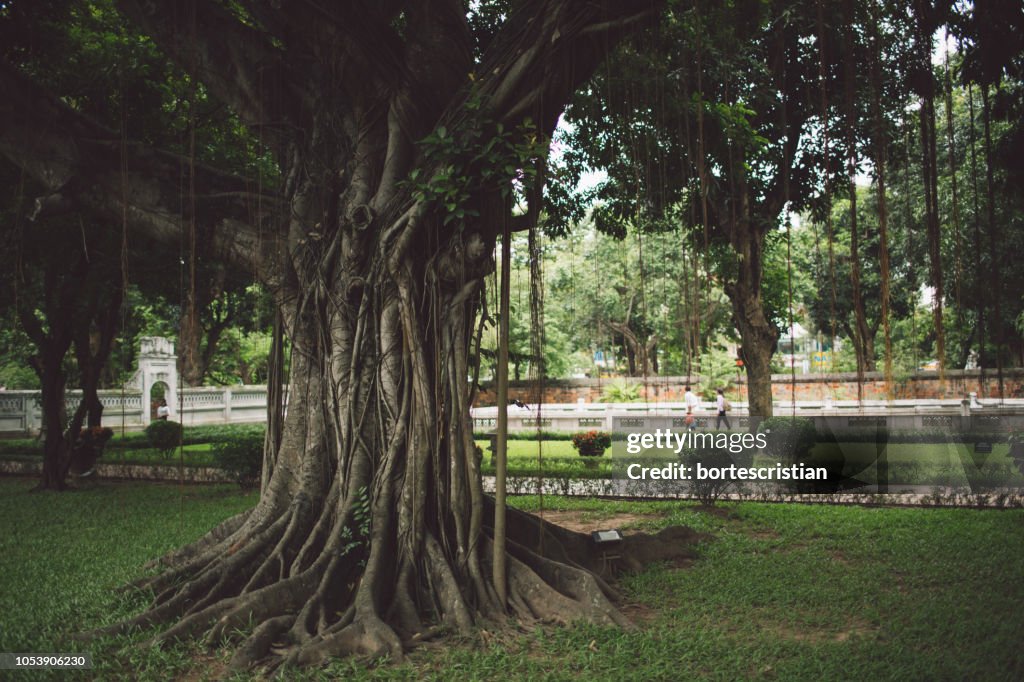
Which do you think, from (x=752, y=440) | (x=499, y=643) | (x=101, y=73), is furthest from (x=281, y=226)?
(x=752, y=440)

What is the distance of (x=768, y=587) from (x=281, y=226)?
4.16 metres

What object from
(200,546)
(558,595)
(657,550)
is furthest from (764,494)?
(200,546)

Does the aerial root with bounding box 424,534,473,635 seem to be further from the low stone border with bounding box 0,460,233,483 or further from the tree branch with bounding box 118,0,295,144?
the low stone border with bounding box 0,460,233,483

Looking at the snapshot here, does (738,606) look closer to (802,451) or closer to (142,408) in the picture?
(802,451)

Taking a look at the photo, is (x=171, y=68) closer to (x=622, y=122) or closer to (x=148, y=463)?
(x=622, y=122)

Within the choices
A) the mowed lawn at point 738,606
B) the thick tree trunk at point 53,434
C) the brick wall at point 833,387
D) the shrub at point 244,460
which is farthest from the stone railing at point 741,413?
the mowed lawn at point 738,606

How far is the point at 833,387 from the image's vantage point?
19.6 meters

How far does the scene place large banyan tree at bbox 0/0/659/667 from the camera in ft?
14.0

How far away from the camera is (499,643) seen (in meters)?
3.88

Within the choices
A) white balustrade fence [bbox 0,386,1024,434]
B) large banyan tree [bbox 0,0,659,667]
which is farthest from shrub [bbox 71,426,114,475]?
large banyan tree [bbox 0,0,659,667]

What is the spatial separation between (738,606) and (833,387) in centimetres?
1663

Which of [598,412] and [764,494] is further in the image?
[598,412]

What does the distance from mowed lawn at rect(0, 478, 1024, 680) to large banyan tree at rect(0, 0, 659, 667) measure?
30 centimetres

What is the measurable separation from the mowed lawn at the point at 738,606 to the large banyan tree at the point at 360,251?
30cm
